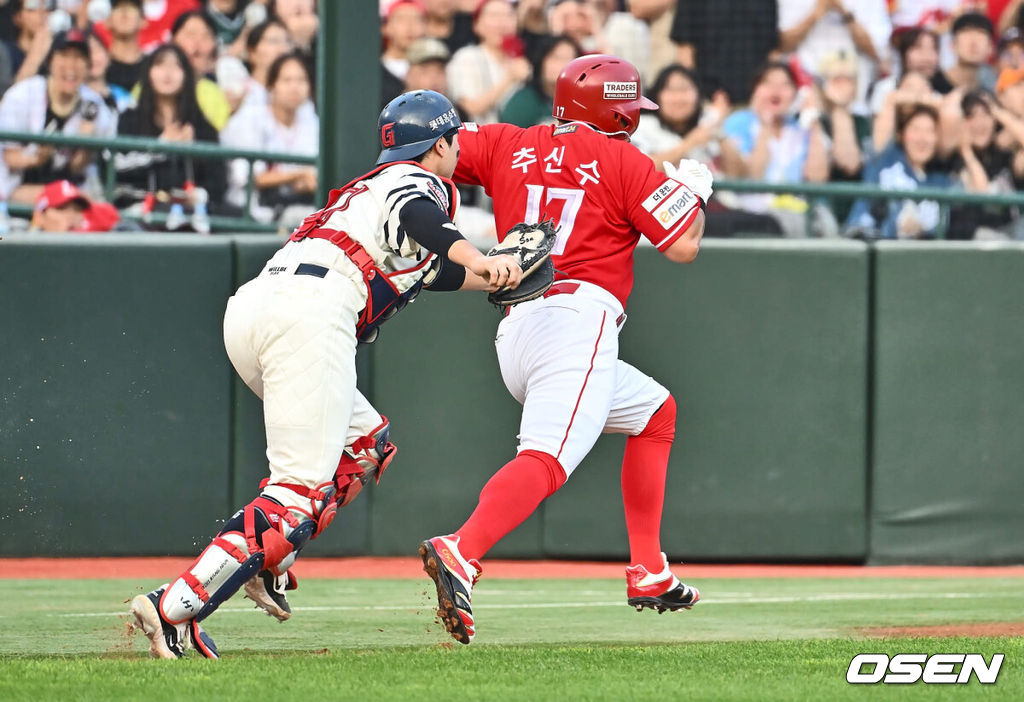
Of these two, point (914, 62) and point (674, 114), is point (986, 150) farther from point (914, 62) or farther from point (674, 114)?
point (674, 114)

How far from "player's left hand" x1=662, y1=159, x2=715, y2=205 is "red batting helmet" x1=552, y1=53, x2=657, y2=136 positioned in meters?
0.27

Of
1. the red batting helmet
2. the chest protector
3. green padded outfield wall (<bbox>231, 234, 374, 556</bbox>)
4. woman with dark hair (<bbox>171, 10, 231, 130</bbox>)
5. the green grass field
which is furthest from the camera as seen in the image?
woman with dark hair (<bbox>171, 10, 231, 130</bbox>)

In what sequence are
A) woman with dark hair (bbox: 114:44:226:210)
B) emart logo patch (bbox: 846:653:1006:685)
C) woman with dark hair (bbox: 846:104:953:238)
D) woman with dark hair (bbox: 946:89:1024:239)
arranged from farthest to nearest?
woman with dark hair (bbox: 946:89:1024:239) < woman with dark hair (bbox: 846:104:953:238) < woman with dark hair (bbox: 114:44:226:210) < emart logo patch (bbox: 846:653:1006:685)

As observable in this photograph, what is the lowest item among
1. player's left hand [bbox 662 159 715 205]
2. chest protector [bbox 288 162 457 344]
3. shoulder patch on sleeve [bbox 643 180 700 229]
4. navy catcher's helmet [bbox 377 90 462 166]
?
chest protector [bbox 288 162 457 344]

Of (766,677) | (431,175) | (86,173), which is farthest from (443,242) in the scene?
(86,173)

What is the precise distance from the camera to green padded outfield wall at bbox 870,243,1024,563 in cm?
777

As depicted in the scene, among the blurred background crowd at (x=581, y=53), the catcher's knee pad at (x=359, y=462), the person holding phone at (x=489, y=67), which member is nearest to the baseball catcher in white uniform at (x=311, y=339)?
the catcher's knee pad at (x=359, y=462)

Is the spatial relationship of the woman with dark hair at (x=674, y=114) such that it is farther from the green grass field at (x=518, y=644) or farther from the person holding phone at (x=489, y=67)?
the green grass field at (x=518, y=644)

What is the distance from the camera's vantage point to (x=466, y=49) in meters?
9.52

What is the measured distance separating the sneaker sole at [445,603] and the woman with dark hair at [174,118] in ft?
17.5

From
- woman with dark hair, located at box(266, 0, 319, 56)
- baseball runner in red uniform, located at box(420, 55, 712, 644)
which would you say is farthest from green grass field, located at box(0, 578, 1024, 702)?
woman with dark hair, located at box(266, 0, 319, 56)

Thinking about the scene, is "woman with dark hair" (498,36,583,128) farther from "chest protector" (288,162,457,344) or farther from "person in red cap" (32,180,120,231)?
"chest protector" (288,162,457,344)

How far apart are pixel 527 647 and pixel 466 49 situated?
18.8 ft

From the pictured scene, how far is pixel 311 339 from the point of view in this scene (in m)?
4.13
